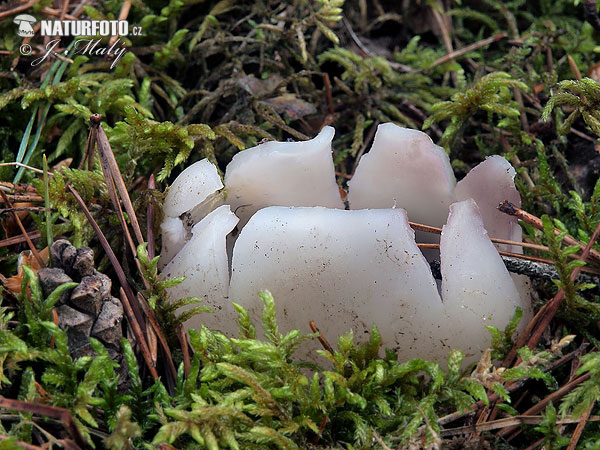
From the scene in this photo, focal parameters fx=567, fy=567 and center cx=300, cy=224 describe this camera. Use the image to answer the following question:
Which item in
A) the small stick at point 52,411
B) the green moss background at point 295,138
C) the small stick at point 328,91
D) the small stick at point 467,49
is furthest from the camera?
the small stick at point 467,49

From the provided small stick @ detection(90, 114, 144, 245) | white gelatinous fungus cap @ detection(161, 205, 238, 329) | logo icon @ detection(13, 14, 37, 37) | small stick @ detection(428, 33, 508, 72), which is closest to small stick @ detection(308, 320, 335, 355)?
white gelatinous fungus cap @ detection(161, 205, 238, 329)

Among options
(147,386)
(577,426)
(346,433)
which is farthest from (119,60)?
(577,426)

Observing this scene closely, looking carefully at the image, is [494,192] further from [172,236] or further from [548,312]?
[172,236]

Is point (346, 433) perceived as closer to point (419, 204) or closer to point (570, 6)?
point (419, 204)

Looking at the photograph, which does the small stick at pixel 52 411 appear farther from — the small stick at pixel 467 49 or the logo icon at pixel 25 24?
the small stick at pixel 467 49

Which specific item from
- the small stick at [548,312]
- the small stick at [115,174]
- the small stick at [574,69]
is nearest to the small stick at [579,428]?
the small stick at [548,312]

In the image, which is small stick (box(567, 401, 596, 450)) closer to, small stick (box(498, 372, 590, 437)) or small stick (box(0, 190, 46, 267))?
small stick (box(498, 372, 590, 437))
